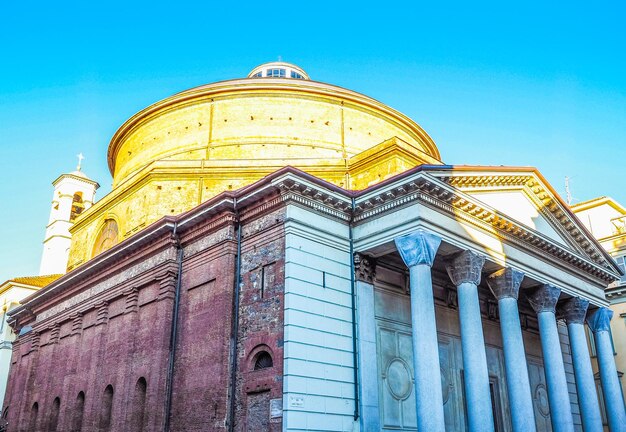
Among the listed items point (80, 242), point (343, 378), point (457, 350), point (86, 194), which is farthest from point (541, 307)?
point (86, 194)

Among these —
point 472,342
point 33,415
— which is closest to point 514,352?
point 472,342

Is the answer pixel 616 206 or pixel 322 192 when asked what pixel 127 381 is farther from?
pixel 616 206

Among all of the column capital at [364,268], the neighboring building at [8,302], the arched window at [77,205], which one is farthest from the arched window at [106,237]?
the arched window at [77,205]

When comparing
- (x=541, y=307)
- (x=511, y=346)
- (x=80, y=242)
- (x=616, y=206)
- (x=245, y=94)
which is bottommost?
(x=511, y=346)

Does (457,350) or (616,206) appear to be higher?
(616,206)

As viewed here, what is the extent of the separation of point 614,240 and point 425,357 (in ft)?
58.7

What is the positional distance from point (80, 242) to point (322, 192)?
50.2ft

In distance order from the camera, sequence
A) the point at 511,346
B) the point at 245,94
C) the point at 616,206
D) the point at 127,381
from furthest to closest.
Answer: the point at 616,206 → the point at 245,94 → the point at 127,381 → the point at 511,346

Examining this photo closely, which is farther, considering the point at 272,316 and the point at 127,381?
the point at 127,381

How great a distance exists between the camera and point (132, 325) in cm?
1822

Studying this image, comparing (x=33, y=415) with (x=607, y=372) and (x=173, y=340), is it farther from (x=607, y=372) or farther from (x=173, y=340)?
(x=607, y=372)

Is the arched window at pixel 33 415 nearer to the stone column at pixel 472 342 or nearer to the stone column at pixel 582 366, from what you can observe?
the stone column at pixel 472 342

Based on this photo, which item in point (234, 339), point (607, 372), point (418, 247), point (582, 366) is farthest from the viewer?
point (607, 372)

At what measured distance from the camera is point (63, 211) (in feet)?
143
